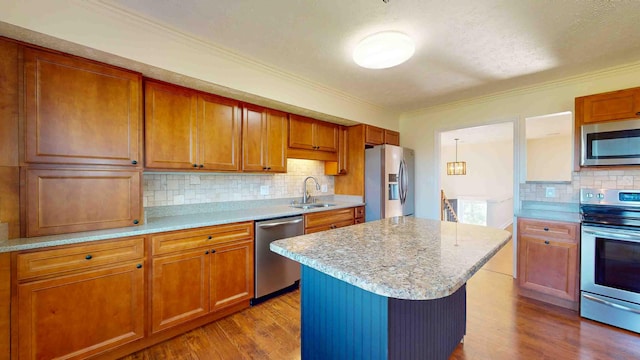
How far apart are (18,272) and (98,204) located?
520 mm

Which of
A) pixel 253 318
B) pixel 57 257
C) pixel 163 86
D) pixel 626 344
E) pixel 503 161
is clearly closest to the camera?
pixel 57 257

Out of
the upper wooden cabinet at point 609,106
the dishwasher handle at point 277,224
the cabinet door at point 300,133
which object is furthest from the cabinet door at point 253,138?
the upper wooden cabinet at point 609,106

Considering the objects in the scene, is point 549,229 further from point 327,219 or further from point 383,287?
point 383,287

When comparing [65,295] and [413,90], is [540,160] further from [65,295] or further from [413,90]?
[65,295]

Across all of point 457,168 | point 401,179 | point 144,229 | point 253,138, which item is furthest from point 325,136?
point 457,168

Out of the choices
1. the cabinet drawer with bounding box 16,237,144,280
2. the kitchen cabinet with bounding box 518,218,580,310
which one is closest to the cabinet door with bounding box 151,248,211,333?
the cabinet drawer with bounding box 16,237,144,280

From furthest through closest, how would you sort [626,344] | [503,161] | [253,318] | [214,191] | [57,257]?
[503,161] < [214,191] < [253,318] < [626,344] < [57,257]

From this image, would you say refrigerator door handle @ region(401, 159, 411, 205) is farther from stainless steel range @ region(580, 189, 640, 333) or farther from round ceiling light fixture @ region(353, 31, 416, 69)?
round ceiling light fixture @ region(353, 31, 416, 69)

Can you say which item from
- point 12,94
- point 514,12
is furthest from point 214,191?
point 514,12

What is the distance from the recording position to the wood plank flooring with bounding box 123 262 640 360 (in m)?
1.80

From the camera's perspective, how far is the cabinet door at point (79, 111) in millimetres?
1536

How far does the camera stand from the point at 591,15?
1.71 meters

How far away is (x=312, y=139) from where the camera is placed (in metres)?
3.34

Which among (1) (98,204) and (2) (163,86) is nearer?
(1) (98,204)
